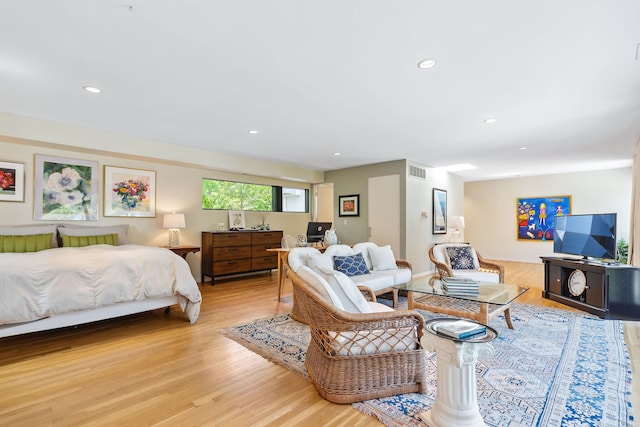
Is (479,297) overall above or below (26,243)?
below

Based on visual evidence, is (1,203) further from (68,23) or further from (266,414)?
(266,414)

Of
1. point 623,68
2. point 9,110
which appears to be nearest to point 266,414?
point 623,68

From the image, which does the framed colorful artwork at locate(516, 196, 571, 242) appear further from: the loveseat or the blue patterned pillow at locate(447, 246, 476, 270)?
the loveseat

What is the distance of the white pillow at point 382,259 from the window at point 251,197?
10.9 feet

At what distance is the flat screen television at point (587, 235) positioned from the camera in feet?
13.8

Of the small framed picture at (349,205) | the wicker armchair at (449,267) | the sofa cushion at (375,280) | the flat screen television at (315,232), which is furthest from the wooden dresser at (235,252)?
the wicker armchair at (449,267)

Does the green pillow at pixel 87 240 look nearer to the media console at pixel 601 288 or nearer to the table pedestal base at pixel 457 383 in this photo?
the table pedestal base at pixel 457 383

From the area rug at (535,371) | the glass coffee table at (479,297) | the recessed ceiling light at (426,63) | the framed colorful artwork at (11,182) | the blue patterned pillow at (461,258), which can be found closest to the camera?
the area rug at (535,371)

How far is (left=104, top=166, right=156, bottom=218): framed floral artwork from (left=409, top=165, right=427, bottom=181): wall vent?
15.9 feet

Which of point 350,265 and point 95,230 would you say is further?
point 95,230

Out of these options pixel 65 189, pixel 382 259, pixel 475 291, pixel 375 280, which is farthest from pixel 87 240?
pixel 475 291

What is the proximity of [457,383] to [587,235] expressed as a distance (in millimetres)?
4164

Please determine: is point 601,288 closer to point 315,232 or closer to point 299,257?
point 299,257

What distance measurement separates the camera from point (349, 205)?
7414mm
